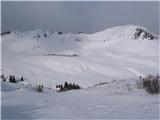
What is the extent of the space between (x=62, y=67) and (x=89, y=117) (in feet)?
619

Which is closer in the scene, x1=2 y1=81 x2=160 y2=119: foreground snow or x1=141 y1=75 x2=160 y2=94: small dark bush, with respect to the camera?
x1=2 y1=81 x2=160 y2=119: foreground snow

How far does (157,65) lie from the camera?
600 ft

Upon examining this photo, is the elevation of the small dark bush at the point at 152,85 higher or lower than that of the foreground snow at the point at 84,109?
higher

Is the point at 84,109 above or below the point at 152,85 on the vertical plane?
below

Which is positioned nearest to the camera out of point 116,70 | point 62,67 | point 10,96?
point 10,96

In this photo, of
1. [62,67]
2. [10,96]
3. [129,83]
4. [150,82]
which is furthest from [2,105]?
[62,67]

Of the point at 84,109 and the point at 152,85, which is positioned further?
the point at 152,85

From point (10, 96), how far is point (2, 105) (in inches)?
117

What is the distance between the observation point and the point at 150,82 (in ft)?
61.7

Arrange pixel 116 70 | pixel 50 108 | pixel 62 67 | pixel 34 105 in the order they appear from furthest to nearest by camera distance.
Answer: pixel 62 67 < pixel 116 70 < pixel 34 105 < pixel 50 108

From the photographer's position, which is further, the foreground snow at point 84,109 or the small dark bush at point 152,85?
the small dark bush at point 152,85

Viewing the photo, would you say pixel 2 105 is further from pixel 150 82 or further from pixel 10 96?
pixel 150 82

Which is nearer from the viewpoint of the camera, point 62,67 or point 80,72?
point 80,72

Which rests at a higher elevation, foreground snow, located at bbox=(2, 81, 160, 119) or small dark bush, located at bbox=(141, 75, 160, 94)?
small dark bush, located at bbox=(141, 75, 160, 94)
